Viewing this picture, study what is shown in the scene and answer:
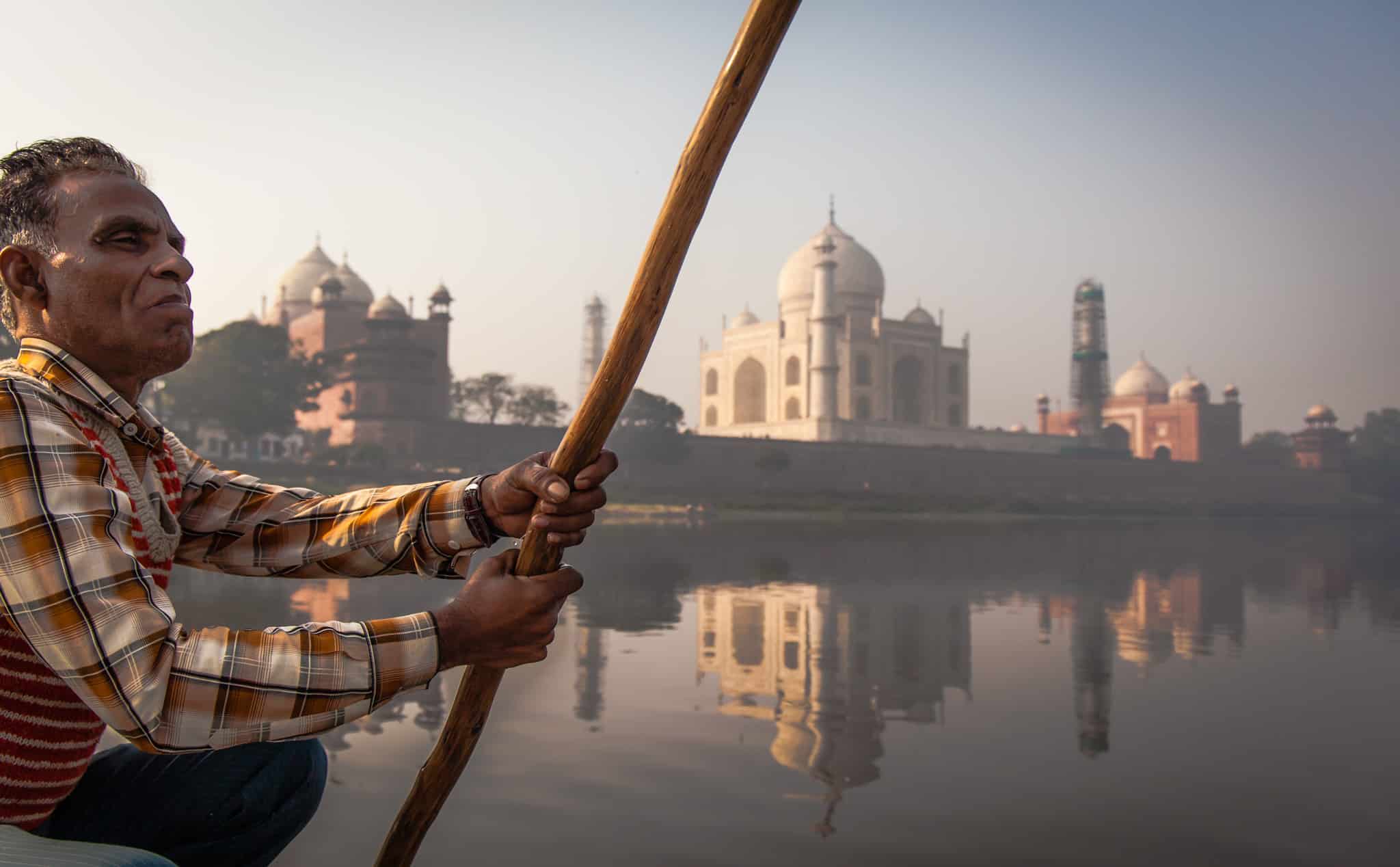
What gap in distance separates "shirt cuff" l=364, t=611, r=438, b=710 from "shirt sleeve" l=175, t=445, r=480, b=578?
0.94 feet

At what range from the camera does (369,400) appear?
2230 cm

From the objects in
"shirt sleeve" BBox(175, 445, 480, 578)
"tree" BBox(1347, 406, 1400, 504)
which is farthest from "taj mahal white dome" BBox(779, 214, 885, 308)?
"shirt sleeve" BBox(175, 445, 480, 578)

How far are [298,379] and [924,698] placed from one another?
61.8 ft

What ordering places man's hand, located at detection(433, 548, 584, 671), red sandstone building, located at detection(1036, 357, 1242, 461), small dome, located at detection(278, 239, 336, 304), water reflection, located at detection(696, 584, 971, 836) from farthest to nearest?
red sandstone building, located at detection(1036, 357, 1242, 461) → small dome, located at detection(278, 239, 336, 304) → water reflection, located at detection(696, 584, 971, 836) → man's hand, located at detection(433, 548, 584, 671)

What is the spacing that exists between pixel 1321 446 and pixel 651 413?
2341 cm

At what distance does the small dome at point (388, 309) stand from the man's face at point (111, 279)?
23394 millimetres

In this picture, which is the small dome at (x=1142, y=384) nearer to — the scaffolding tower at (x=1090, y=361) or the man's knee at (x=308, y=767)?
the scaffolding tower at (x=1090, y=361)

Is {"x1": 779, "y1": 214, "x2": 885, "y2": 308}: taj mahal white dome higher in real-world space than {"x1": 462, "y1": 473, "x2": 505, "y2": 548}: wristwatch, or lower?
higher

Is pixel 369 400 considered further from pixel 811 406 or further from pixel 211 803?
pixel 211 803

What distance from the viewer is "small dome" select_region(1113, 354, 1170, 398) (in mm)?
39938

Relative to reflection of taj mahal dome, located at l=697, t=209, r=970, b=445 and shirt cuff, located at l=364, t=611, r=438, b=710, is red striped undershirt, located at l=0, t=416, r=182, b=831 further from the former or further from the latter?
reflection of taj mahal dome, located at l=697, t=209, r=970, b=445

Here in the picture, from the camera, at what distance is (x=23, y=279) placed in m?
0.95

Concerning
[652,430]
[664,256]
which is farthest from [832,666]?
[652,430]

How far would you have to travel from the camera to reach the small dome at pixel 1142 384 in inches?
1572
